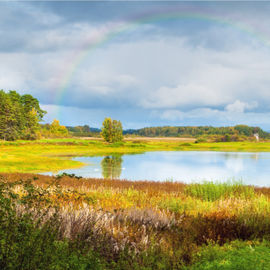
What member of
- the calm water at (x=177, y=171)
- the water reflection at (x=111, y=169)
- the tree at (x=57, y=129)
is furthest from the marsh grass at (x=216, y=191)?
the tree at (x=57, y=129)

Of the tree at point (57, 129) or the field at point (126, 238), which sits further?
the tree at point (57, 129)

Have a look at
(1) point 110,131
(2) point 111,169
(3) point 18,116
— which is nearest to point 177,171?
(2) point 111,169

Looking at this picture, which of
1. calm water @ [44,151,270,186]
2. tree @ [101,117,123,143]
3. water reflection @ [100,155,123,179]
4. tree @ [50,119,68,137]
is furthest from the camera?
tree @ [50,119,68,137]

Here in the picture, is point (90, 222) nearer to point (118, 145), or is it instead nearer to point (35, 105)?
point (118, 145)

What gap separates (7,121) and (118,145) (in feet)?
110

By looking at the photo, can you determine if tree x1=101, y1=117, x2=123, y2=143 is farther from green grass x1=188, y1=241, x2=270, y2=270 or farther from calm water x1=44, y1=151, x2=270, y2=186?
green grass x1=188, y1=241, x2=270, y2=270

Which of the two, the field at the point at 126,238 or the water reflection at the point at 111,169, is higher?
the field at the point at 126,238

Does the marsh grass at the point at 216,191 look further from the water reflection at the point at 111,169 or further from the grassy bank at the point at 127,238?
the water reflection at the point at 111,169

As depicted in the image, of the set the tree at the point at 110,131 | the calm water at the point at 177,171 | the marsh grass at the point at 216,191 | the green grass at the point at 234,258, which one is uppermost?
the tree at the point at 110,131

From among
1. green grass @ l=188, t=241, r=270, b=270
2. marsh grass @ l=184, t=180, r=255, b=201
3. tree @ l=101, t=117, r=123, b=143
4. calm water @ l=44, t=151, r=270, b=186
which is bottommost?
calm water @ l=44, t=151, r=270, b=186

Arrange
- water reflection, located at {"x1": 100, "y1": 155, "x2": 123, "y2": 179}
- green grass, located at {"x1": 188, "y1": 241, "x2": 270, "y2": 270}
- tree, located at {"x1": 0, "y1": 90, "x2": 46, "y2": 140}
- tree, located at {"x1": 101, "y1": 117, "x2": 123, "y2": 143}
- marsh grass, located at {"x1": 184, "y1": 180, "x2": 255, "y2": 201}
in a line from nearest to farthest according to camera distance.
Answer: green grass, located at {"x1": 188, "y1": 241, "x2": 270, "y2": 270}
marsh grass, located at {"x1": 184, "y1": 180, "x2": 255, "y2": 201}
water reflection, located at {"x1": 100, "y1": 155, "x2": 123, "y2": 179}
tree, located at {"x1": 0, "y1": 90, "x2": 46, "y2": 140}
tree, located at {"x1": 101, "y1": 117, "x2": 123, "y2": 143}

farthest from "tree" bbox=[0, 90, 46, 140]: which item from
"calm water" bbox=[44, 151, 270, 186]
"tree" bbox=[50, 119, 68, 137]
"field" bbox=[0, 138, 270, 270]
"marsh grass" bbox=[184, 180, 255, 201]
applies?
"field" bbox=[0, 138, 270, 270]

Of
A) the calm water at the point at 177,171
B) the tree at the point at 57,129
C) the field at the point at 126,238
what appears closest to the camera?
the field at the point at 126,238

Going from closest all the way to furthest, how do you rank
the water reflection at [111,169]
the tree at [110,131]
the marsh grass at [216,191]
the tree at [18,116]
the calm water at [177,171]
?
the marsh grass at [216,191] < the water reflection at [111,169] < the calm water at [177,171] < the tree at [18,116] < the tree at [110,131]
